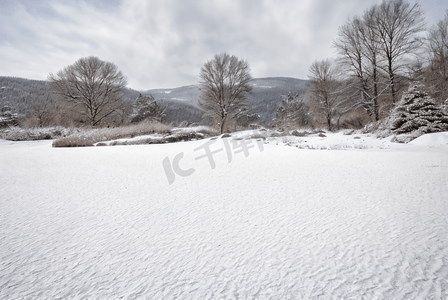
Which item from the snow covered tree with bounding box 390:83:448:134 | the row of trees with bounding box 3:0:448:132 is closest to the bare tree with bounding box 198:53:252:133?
the row of trees with bounding box 3:0:448:132

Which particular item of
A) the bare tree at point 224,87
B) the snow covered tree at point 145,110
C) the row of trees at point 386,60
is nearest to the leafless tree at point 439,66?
the row of trees at point 386,60

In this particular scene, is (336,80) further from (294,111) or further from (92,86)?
(92,86)

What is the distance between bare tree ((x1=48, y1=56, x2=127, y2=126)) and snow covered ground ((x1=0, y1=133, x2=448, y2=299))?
14.9 metres

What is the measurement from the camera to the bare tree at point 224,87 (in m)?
14.7

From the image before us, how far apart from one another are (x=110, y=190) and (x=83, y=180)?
24.8 inches

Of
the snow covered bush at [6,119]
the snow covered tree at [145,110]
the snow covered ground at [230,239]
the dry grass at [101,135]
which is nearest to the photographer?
the snow covered ground at [230,239]

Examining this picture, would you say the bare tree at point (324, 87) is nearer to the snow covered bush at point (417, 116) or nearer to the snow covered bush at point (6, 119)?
the snow covered bush at point (417, 116)

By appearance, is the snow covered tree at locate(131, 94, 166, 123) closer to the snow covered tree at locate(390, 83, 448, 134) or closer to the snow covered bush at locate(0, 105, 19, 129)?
the snow covered bush at locate(0, 105, 19, 129)

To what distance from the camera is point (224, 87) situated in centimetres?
1517

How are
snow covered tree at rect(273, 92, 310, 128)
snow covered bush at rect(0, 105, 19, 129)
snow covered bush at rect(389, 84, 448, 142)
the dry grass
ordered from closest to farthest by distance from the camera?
snow covered bush at rect(389, 84, 448, 142) < the dry grass < snow covered bush at rect(0, 105, 19, 129) < snow covered tree at rect(273, 92, 310, 128)

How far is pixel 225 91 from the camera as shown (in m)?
15.2

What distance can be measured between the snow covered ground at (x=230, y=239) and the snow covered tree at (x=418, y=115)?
16.9ft

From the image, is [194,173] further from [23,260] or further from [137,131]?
[137,131]

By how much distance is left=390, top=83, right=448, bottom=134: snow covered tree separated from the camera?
5414 mm
